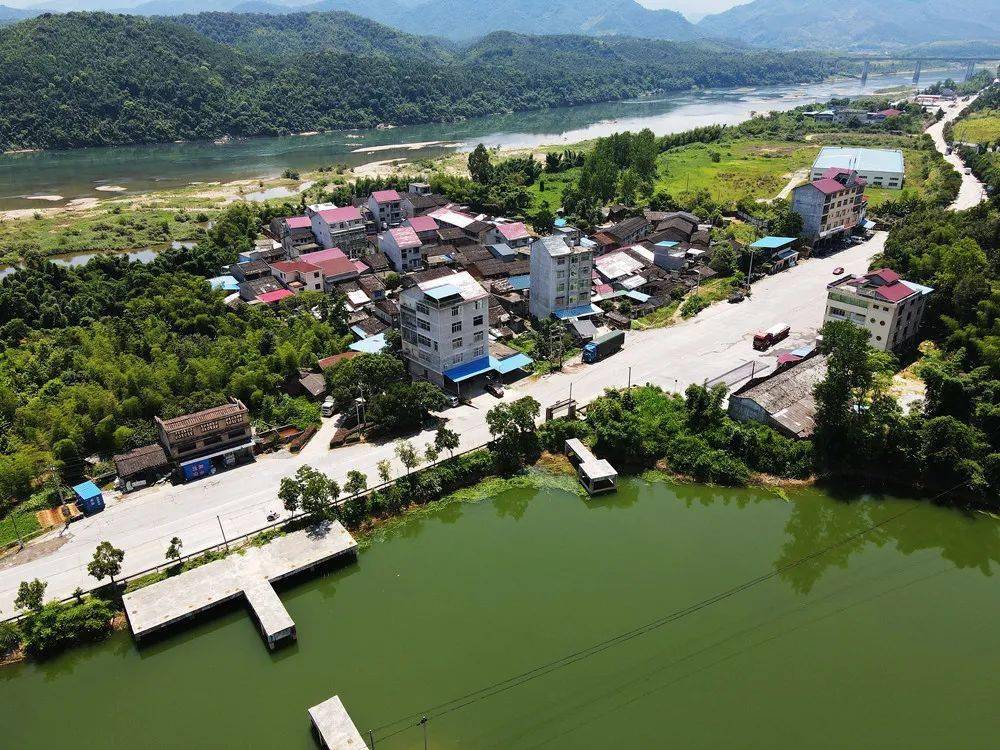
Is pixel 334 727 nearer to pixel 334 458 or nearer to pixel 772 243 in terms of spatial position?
pixel 334 458

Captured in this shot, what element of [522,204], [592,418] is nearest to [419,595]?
[592,418]

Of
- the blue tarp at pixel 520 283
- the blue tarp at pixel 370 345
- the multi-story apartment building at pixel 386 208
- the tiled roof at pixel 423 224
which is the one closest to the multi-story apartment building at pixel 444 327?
the blue tarp at pixel 370 345

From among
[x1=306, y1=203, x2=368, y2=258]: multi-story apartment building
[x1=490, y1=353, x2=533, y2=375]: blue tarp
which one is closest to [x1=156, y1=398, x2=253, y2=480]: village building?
[x1=490, y1=353, x2=533, y2=375]: blue tarp

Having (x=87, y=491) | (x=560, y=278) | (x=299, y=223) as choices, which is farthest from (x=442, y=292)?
(x=299, y=223)

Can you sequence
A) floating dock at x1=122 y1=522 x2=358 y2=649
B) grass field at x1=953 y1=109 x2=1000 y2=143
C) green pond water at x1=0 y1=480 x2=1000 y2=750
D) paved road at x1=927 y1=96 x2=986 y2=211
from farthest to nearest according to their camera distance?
grass field at x1=953 y1=109 x2=1000 y2=143 < paved road at x1=927 y1=96 x2=986 y2=211 < floating dock at x1=122 y1=522 x2=358 y2=649 < green pond water at x1=0 y1=480 x2=1000 y2=750

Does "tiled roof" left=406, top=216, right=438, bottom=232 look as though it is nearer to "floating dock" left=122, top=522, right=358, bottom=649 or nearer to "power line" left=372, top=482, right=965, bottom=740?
"floating dock" left=122, top=522, right=358, bottom=649

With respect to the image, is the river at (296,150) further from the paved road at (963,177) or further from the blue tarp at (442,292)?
the blue tarp at (442,292)
